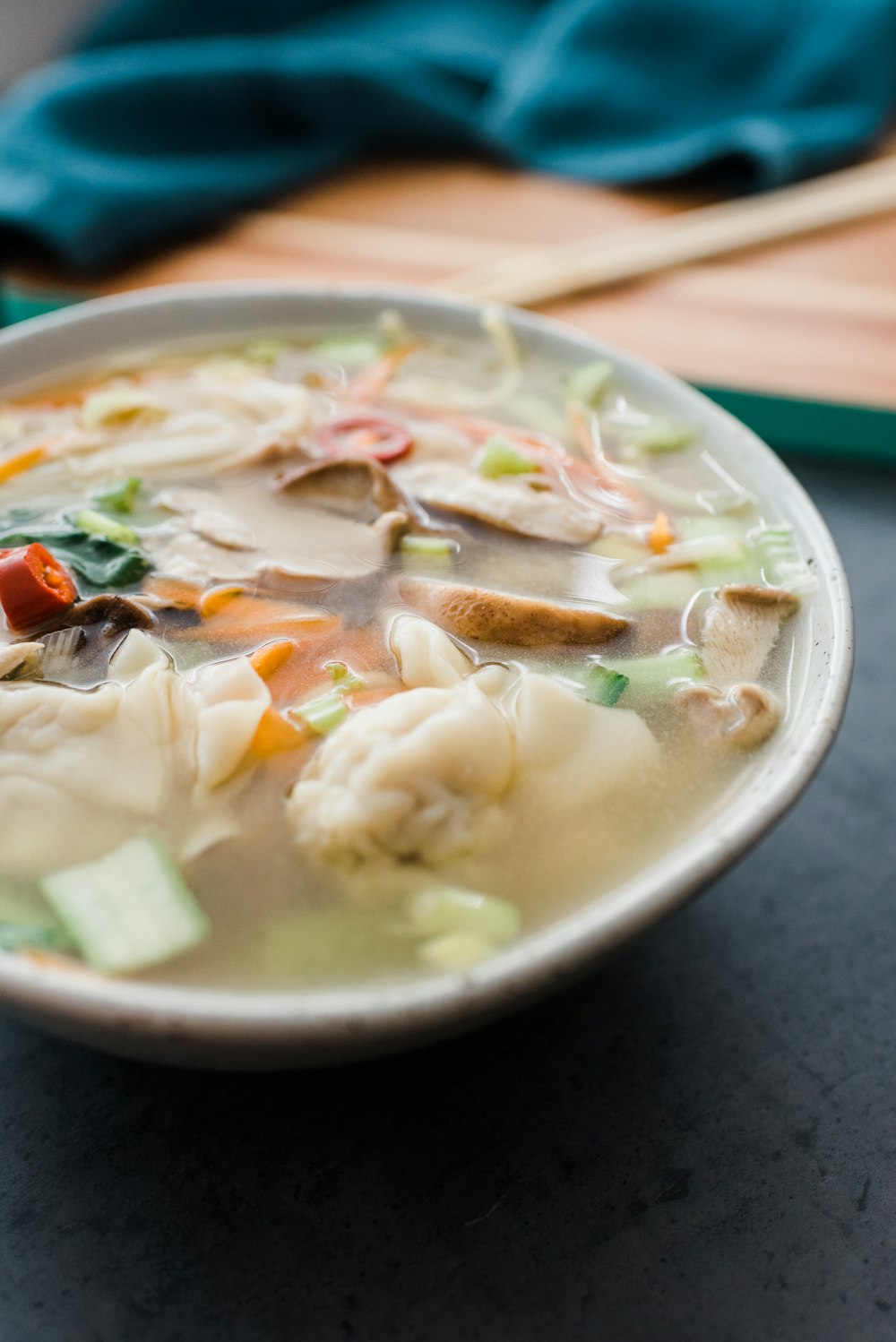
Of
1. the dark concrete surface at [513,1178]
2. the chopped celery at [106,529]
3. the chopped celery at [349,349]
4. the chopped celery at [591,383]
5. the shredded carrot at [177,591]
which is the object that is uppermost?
the chopped celery at [591,383]

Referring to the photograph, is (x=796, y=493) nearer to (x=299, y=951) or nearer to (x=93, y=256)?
(x=299, y=951)

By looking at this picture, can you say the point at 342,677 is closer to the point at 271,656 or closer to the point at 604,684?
the point at 271,656

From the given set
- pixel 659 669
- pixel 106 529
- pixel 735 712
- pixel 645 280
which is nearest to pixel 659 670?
pixel 659 669

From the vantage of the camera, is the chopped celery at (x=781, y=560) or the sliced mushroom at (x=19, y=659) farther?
the chopped celery at (x=781, y=560)

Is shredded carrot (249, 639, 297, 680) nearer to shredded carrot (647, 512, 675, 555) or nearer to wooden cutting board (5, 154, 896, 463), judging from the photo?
shredded carrot (647, 512, 675, 555)

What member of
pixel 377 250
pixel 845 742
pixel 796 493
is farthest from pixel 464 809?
pixel 377 250

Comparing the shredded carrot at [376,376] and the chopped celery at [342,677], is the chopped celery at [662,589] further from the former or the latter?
the shredded carrot at [376,376]

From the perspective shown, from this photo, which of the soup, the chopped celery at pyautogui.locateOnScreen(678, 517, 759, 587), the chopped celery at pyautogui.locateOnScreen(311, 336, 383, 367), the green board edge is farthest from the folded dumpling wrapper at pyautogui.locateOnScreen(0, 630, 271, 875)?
the green board edge

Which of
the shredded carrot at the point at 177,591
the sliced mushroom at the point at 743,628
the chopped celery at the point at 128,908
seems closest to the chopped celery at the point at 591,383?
the sliced mushroom at the point at 743,628
